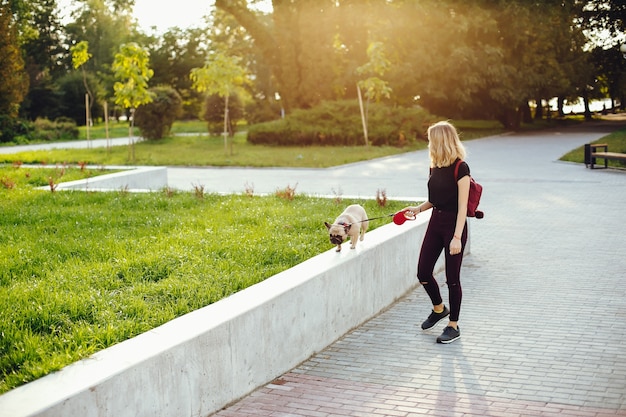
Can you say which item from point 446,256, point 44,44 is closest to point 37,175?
point 446,256

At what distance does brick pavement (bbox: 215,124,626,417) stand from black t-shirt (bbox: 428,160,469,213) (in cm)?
121

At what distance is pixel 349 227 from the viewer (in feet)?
24.3

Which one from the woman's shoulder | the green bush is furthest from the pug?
the green bush

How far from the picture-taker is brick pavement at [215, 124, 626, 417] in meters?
5.36

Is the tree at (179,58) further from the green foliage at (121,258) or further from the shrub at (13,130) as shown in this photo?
the green foliage at (121,258)

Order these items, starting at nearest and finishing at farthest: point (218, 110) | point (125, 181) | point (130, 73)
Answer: point (125, 181) → point (130, 73) → point (218, 110)

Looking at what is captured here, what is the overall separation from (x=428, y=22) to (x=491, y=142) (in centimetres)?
840

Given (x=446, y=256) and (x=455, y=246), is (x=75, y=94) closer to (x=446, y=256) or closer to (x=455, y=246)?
(x=446, y=256)

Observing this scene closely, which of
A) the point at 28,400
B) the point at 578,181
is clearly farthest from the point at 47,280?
the point at 578,181

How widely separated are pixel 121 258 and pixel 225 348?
2739 mm

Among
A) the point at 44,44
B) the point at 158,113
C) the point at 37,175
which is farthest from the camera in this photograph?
the point at 44,44

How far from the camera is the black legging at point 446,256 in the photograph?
681cm

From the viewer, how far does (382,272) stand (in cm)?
788

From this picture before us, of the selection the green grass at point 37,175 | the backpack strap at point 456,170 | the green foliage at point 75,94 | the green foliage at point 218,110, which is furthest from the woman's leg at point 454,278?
the green foliage at point 75,94
